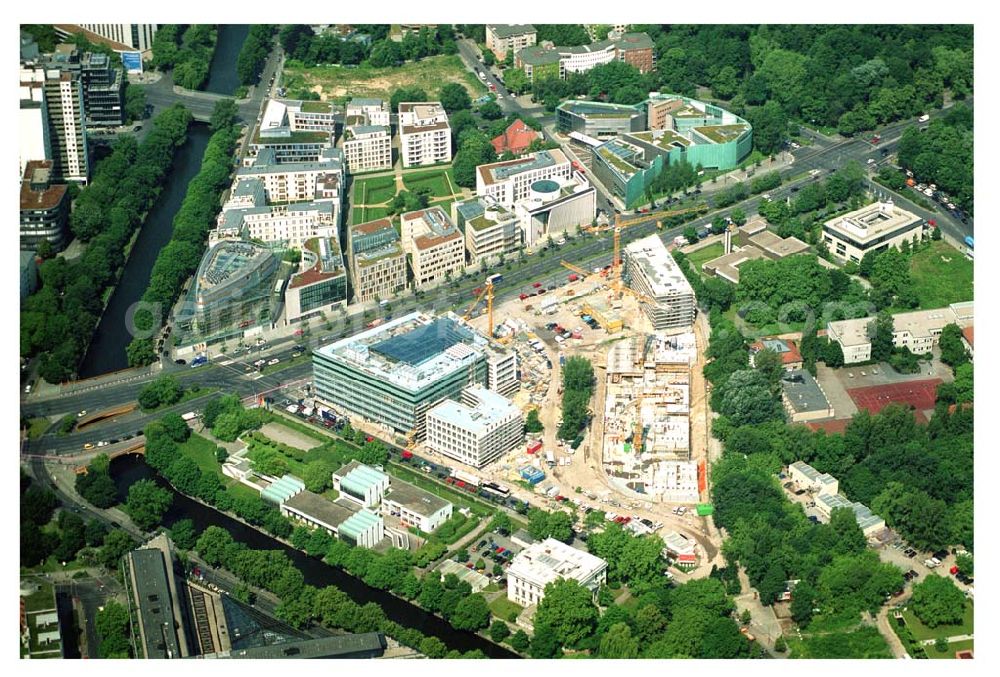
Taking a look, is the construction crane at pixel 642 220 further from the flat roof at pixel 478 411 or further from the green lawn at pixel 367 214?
the flat roof at pixel 478 411

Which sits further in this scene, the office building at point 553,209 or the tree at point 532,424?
the office building at point 553,209

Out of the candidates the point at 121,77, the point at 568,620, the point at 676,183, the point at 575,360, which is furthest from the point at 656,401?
the point at 121,77

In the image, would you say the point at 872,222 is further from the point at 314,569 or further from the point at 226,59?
the point at 226,59

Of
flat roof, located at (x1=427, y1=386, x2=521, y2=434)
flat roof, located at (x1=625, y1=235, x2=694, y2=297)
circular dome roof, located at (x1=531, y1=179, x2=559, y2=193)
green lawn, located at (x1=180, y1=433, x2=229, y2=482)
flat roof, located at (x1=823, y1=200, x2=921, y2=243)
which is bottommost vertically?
green lawn, located at (x1=180, y1=433, x2=229, y2=482)

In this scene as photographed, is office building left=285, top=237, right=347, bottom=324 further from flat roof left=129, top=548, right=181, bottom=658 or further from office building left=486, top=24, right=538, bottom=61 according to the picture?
office building left=486, top=24, right=538, bottom=61

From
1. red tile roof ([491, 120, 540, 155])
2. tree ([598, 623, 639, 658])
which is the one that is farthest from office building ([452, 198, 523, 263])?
tree ([598, 623, 639, 658])

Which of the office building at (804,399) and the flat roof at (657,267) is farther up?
the flat roof at (657,267)

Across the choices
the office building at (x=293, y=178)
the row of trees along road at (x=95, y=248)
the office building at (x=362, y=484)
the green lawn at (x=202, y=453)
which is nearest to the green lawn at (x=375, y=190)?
the office building at (x=293, y=178)
